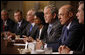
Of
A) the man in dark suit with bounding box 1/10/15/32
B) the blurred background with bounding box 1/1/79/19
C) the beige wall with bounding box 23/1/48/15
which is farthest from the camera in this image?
the beige wall with bounding box 23/1/48/15

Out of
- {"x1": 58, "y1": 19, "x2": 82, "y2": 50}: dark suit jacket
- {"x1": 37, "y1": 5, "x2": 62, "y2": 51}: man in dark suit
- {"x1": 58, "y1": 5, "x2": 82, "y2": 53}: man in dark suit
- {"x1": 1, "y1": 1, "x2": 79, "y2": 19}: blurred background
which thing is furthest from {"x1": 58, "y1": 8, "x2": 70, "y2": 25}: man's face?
{"x1": 1, "y1": 1, "x2": 79, "y2": 19}: blurred background

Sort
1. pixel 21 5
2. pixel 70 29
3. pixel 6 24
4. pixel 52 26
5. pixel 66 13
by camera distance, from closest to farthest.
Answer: pixel 70 29 < pixel 66 13 < pixel 52 26 < pixel 6 24 < pixel 21 5

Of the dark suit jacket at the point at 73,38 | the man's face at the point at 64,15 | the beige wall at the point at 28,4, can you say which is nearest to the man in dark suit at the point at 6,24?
the beige wall at the point at 28,4

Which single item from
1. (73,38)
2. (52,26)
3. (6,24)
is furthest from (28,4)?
(73,38)

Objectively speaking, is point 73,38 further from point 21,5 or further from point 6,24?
point 21,5

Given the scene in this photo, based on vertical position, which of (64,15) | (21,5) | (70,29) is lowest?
(70,29)

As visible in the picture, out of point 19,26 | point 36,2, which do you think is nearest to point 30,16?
point 19,26

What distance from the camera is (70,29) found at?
3.67 m

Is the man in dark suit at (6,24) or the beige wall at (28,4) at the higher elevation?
the beige wall at (28,4)

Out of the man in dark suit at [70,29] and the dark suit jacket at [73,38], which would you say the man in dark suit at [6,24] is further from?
the dark suit jacket at [73,38]

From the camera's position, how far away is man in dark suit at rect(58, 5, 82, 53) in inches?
141

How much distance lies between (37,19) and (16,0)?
6.75 metres

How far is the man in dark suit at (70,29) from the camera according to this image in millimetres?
3570

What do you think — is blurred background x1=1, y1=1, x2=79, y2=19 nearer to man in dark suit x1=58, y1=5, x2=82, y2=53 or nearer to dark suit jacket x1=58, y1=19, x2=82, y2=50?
man in dark suit x1=58, y1=5, x2=82, y2=53
